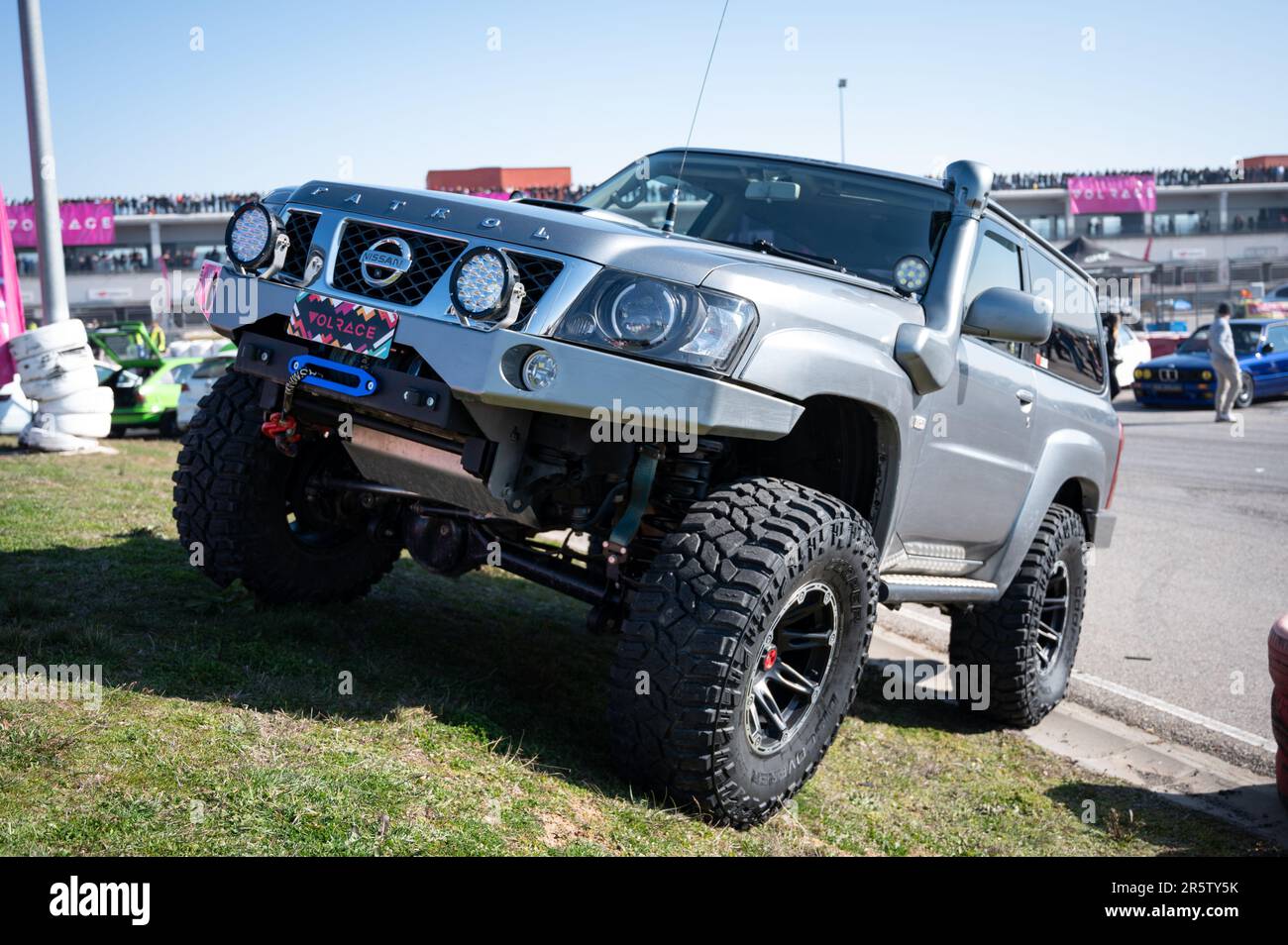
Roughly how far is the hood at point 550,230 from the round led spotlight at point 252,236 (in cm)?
18

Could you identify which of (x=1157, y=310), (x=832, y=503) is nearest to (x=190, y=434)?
(x=832, y=503)

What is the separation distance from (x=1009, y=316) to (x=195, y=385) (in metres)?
14.5

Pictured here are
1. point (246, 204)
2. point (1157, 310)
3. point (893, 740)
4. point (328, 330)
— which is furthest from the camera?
point (1157, 310)

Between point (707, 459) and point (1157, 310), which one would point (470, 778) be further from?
point (1157, 310)

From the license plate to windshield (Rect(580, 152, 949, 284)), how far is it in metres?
1.51

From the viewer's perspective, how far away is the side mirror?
4.39 metres

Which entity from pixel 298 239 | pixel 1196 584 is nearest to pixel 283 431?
pixel 298 239

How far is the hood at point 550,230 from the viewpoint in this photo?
3.51 metres

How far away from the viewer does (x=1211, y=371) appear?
21375 mm

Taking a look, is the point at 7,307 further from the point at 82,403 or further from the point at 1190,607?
the point at 1190,607

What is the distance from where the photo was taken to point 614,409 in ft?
11.1

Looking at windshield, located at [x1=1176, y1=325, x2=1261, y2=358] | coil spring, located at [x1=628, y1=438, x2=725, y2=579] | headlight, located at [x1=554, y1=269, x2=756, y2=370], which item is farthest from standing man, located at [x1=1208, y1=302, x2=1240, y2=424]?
headlight, located at [x1=554, y1=269, x2=756, y2=370]

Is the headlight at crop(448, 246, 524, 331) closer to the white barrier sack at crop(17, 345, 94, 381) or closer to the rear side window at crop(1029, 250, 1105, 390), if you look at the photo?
the rear side window at crop(1029, 250, 1105, 390)

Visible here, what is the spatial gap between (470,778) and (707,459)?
1.26 m
